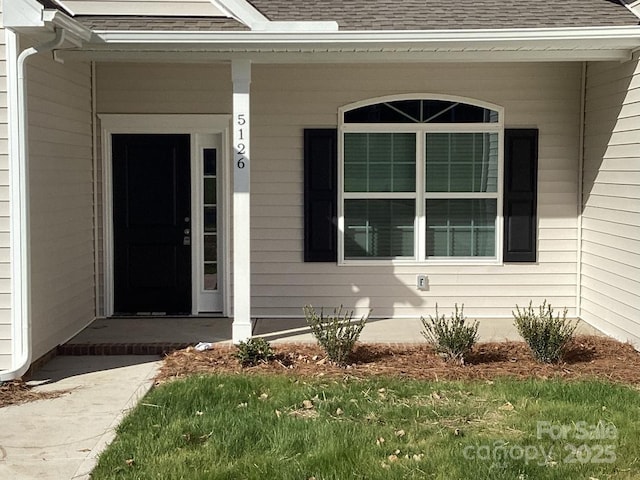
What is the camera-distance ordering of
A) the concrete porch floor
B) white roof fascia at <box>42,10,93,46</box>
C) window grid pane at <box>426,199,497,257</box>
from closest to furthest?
1. white roof fascia at <box>42,10,93,46</box>
2. the concrete porch floor
3. window grid pane at <box>426,199,497,257</box>

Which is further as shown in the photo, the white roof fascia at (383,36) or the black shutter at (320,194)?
the black shutter at (320,194)

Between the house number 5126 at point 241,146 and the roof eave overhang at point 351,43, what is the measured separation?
1.91 feet

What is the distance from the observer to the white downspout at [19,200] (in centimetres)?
660

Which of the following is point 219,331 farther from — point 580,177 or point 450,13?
point 580,177

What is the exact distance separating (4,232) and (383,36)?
3.64 meters

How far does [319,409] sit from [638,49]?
443 centimetres

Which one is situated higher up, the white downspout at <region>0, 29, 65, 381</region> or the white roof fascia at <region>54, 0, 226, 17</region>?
the white roof fascia at <region>54, 0, 226, 17</region>

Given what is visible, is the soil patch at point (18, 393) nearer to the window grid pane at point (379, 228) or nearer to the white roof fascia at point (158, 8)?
the white roof fascia at point (158, 8)

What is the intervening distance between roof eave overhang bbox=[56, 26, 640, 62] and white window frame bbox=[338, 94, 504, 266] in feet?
4.74

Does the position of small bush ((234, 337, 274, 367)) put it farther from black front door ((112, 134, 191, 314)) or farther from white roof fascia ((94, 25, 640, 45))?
white roof fascia ((94, 25, 640, 45))

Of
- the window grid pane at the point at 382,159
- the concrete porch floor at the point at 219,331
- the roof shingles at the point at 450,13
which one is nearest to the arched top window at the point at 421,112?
the window grid pane at the point at 382,159

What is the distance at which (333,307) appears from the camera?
30.9 feet

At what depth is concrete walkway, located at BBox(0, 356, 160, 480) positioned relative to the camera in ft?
16.8

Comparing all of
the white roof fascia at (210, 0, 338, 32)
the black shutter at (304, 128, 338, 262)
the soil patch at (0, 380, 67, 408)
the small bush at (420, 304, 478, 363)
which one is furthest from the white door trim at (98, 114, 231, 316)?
the small bush at (420, 304, 478, 363)
